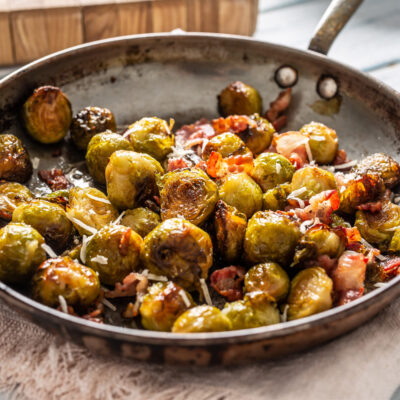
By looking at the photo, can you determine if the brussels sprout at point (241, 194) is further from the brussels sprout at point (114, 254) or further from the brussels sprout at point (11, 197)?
the brussels sprout at point (11, 197)

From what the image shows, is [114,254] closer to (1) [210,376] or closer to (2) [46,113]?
(1) [210,376]

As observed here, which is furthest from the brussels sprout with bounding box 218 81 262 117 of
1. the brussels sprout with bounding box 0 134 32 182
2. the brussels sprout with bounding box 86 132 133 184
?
the brussels sprout with bounding box 0 134 32 182

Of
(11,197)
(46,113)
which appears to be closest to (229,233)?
(11,197)

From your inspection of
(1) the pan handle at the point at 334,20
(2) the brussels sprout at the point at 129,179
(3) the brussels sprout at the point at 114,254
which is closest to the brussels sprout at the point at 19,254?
(3) the brussels sprout at the point at 114,254

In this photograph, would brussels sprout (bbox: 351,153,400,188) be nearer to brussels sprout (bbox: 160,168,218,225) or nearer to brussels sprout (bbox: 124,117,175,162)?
brussels sprout (bbox: 160,168,218,225)

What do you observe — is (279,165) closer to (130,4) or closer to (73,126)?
(73,126)
